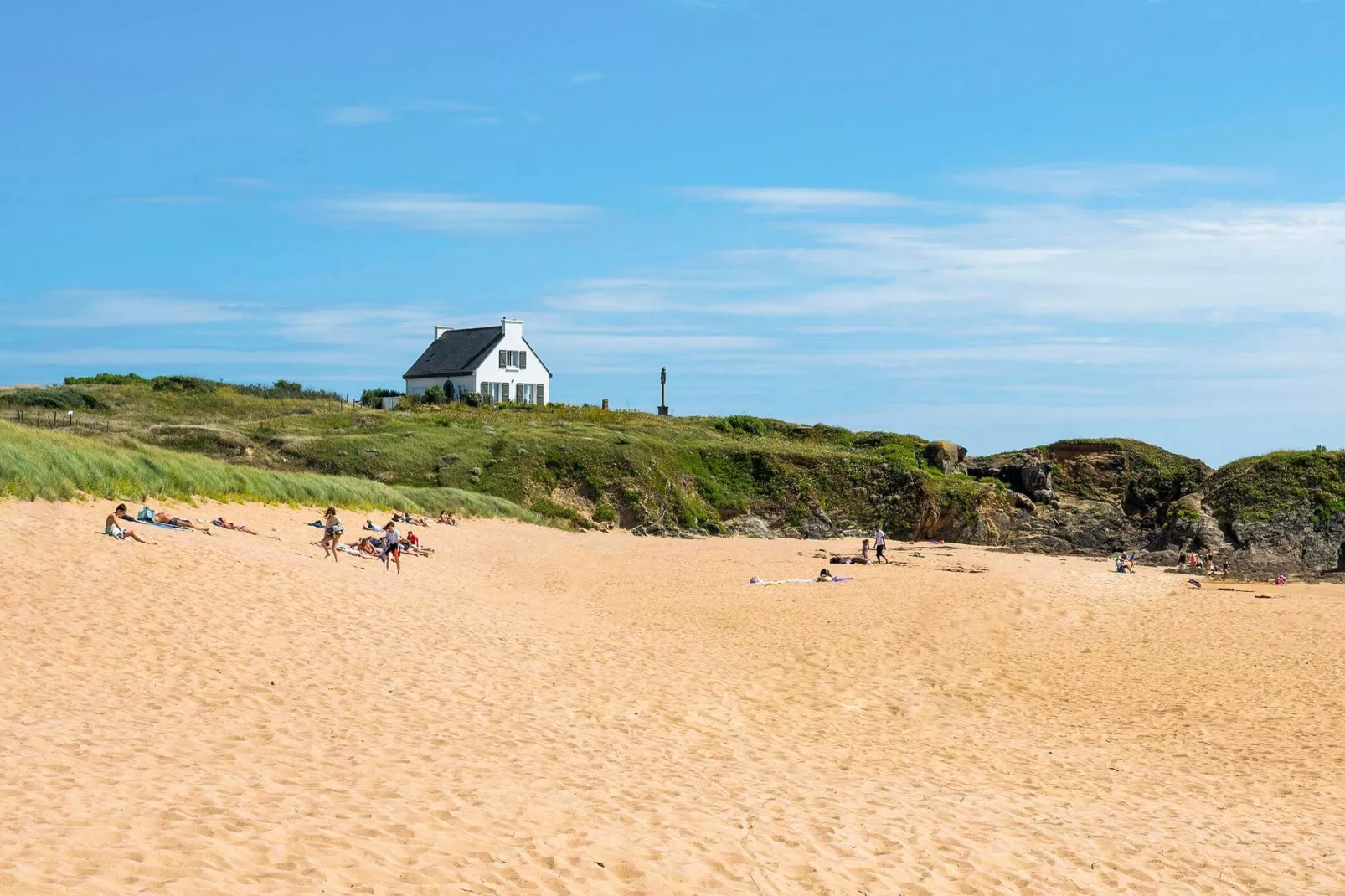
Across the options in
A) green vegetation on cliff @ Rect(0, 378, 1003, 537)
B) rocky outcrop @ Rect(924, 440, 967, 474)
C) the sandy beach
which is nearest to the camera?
the sandy beach

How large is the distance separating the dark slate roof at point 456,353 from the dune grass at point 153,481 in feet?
85.8

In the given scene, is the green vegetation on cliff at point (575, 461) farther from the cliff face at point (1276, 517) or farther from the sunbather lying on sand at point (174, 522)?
the sunbather lying on sand at point (174, 522)

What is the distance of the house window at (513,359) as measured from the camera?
65188mm

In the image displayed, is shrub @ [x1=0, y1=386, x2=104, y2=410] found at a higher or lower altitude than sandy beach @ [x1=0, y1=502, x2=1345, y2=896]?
higher

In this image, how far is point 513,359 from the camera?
6588cm

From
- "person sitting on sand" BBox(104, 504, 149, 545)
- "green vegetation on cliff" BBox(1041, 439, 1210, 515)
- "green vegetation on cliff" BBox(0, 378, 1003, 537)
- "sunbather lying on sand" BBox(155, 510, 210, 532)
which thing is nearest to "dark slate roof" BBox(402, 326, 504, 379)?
"green vegetation on cliff" BBox(0, 378, 1003, 537)

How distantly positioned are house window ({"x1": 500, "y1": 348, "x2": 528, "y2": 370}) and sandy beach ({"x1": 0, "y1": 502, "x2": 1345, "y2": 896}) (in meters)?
42.1

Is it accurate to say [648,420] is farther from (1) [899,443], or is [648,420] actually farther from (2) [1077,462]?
(2) [1077,462]

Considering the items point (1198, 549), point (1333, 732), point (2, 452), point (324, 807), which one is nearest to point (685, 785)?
point (324, 807)

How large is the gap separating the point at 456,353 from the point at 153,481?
42238 millimetres

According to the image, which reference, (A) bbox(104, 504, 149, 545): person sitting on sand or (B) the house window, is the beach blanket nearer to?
(A) bbox(104, 504, 149, 545): person sitting on sand

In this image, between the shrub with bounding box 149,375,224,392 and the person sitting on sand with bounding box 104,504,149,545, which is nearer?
the person sitting on sand with bounding box 104,504,149,545

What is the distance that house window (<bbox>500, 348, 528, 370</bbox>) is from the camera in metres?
65.2

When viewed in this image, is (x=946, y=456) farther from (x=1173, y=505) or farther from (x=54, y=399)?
(x=54, y=399)
